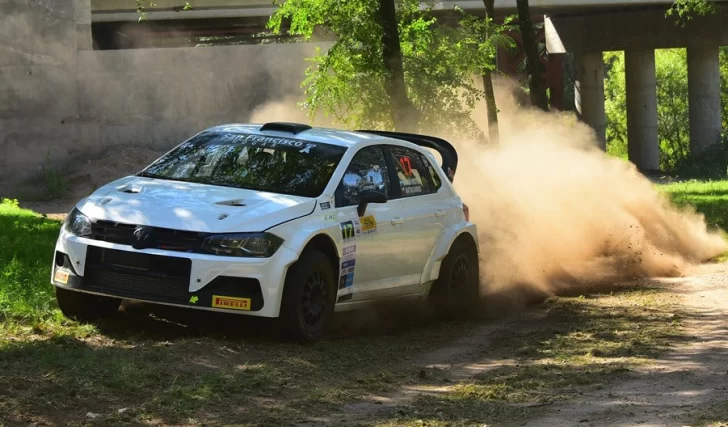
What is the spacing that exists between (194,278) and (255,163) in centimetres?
170

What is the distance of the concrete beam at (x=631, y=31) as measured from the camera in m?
47.5

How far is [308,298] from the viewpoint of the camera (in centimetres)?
901

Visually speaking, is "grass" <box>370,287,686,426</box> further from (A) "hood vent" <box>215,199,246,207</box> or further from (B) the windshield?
(B) the windshield

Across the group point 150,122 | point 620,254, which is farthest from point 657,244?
point 150,122

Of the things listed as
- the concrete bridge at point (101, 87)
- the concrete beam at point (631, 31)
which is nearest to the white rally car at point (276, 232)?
the concrete bridge at point (101, 87)

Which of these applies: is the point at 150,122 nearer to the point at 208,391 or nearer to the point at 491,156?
the point at 491,156

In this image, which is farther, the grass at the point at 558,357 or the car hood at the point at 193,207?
the car hood at the point at 193,207

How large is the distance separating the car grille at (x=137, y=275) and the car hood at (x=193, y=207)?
0.25m

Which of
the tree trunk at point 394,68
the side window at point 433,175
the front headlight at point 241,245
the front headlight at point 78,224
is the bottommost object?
the front headlight at point 241,245

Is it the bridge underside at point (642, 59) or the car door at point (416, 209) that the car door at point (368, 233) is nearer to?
the car door at point (416, 209)

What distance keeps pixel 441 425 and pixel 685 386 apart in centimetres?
196

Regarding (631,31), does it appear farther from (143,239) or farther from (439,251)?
(143,239)

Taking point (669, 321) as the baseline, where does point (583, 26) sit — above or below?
above

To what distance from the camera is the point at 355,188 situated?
32.4ft
